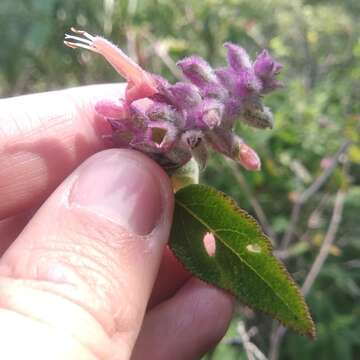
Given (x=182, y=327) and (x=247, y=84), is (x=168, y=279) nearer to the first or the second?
(x=182, y=327)

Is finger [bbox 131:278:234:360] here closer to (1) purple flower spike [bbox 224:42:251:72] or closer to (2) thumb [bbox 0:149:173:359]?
(2) thumb [bbox 0:149:173:359]

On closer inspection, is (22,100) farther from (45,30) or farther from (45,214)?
(45,30)

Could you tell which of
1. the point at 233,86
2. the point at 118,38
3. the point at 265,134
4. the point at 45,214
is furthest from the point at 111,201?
the point at 118,38

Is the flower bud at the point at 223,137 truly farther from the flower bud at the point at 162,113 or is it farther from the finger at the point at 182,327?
the finger at the point at 182,327

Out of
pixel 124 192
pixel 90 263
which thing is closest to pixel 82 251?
pixel 90 263

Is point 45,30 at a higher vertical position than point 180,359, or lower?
higher
